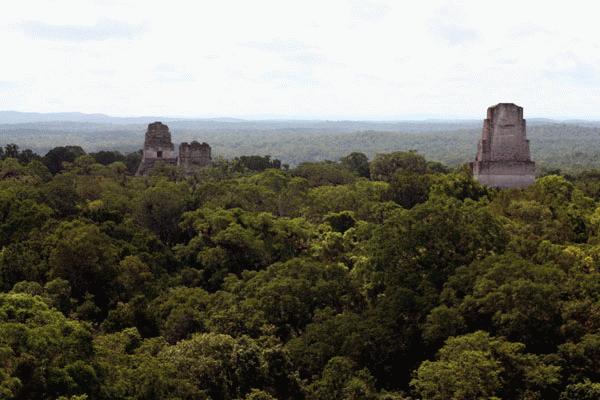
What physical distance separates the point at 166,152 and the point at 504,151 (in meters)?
30.8

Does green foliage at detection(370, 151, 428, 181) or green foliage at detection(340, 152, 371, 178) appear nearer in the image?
green foliage at detection(370, 151, 428, 181)

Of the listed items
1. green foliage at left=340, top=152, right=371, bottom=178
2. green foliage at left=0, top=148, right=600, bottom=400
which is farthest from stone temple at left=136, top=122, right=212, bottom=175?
green foliage at left=0, top=148, right=600, bottom=400

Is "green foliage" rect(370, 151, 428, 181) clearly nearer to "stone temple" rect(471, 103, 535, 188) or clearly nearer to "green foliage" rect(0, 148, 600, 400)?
"stone temple" rect(471, 103, 535, 188)

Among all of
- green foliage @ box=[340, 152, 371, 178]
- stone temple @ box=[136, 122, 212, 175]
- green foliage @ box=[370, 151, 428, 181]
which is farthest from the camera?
green foliage @ box=[340, 152, 371, 178]

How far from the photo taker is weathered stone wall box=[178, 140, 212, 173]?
5747 centimetres

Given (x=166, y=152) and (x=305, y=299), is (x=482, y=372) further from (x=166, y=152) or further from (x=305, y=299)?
(x=166, y=152)

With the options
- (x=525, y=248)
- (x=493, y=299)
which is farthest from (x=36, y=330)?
(x=525, y=248)

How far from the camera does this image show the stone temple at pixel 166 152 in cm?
5766

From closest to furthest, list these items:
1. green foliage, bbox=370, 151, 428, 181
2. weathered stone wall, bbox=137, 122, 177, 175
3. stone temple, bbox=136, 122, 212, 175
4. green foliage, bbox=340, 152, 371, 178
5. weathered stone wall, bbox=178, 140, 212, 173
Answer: green foliage, bbox=370, 151, 428, 181 → weathered stone wall, bbox=178, 140, 212, 173 → stone temple, bbox=136, 122, 212, 175 → weathered stone wall, bbox=137, 122, 177, 175 → green foliage, bbox=340, 152, 371, 178

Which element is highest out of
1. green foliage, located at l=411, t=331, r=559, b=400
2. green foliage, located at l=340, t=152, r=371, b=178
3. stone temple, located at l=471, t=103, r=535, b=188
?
stone temple, located at l=471, t=103, r=535, b=188

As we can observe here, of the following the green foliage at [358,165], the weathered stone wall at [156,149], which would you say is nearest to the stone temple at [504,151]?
the green foliage at [358,165]

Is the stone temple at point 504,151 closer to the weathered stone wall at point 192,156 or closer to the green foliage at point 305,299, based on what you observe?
the green foliage at point 305,299

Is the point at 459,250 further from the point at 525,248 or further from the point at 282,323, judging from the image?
the point at 282,323

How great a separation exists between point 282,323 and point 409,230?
5.18 metres
